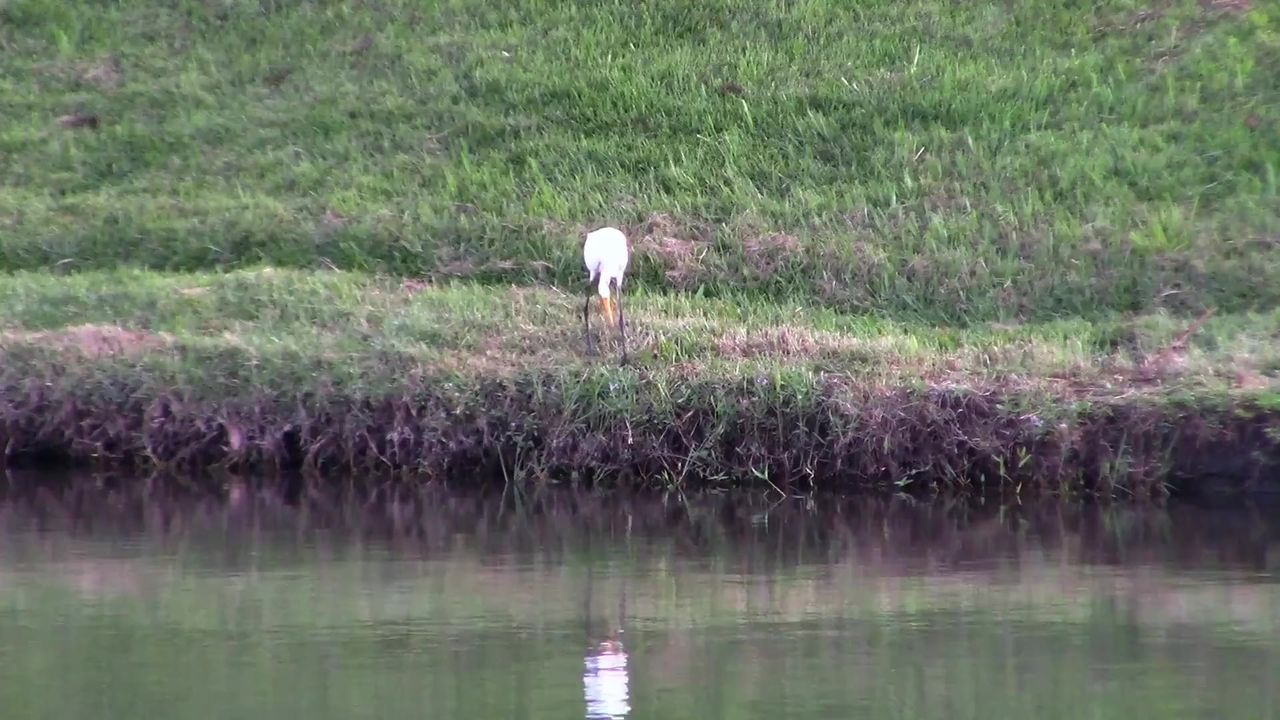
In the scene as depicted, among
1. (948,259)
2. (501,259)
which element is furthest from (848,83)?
(501,259)

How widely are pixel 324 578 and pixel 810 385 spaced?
3439 mm

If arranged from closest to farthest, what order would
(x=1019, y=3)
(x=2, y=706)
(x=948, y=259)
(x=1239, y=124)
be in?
(x=2, y=706) → (x=948, y=259) → (x=1239, y=124) → (x=1019, y=3)

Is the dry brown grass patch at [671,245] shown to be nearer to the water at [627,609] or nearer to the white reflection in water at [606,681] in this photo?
the water at [627,609]

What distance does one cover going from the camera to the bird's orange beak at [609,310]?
12.0 meters

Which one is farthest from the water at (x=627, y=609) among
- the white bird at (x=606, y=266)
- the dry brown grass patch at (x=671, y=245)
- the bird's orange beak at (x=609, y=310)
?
the dry brown grass patch at (x=671, y=245)

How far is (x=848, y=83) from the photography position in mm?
16375

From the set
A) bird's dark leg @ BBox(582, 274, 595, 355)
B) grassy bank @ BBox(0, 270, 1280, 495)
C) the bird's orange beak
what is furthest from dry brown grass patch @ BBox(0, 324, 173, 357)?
the bird's orange beak

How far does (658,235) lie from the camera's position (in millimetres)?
14352

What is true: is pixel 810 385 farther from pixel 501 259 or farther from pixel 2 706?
pixel 2 706

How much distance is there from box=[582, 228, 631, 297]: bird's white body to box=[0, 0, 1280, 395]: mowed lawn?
0.41 metres

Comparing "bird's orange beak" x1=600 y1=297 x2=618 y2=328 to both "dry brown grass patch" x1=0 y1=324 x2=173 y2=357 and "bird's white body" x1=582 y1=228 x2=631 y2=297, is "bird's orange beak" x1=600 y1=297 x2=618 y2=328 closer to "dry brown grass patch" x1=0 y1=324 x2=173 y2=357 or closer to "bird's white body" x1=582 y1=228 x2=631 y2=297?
"bird's white body" x1=582 y1=228 x2=631 y2=297

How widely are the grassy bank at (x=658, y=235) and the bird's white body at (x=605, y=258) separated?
1.43ft

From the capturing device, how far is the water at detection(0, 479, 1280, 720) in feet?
22.0

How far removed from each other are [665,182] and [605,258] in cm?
292
